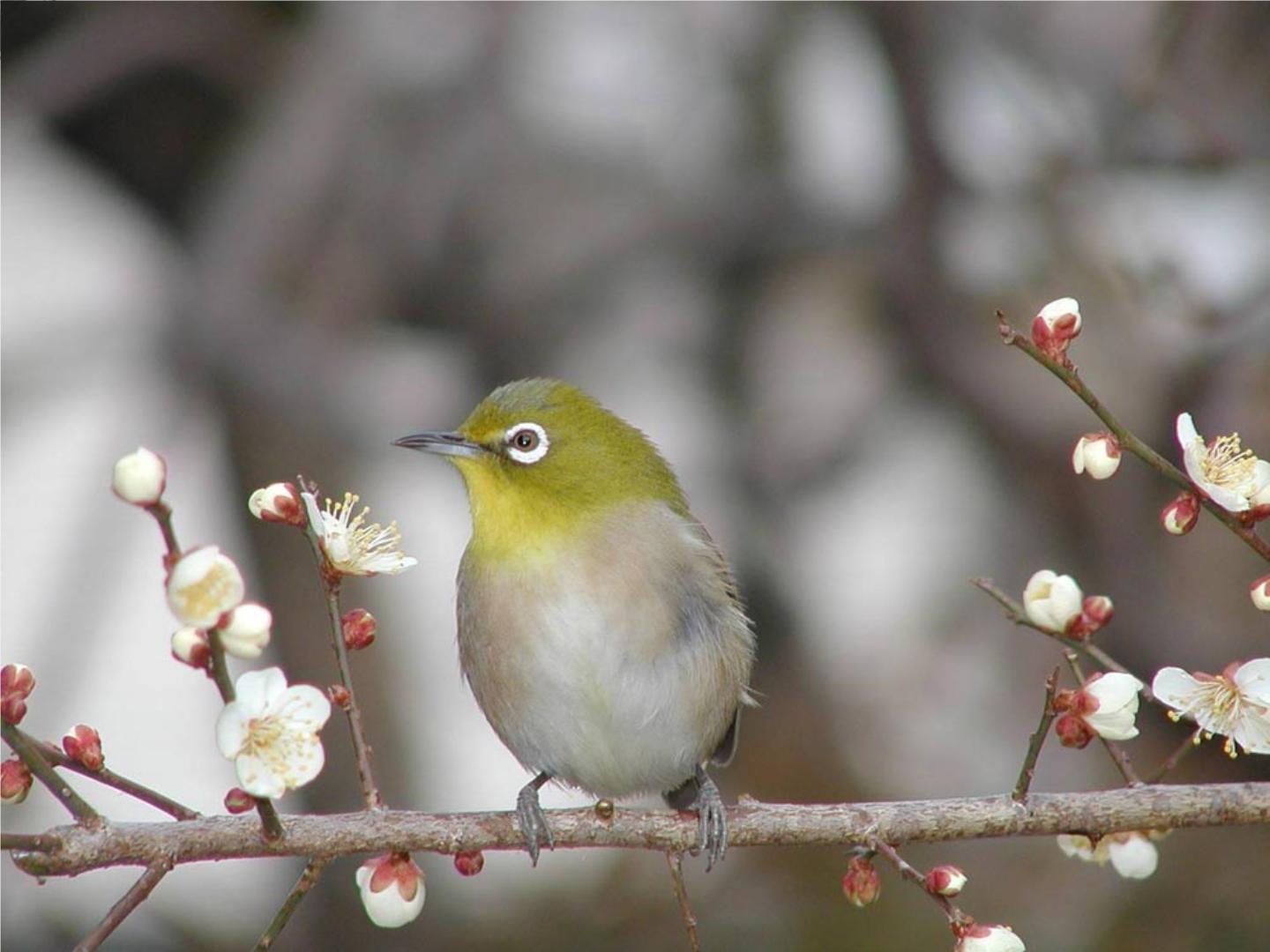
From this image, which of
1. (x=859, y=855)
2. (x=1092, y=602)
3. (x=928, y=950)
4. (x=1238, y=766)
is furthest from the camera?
(x=1238, y=766)

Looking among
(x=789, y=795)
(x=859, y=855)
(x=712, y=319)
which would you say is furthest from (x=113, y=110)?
(x=859, y=855)

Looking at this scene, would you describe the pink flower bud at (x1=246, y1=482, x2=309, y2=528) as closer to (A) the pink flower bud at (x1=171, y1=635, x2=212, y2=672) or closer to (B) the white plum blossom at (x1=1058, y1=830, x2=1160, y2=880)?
(A) the pink flower bud at (x1=171, y1=635, x2=212, y2=672)

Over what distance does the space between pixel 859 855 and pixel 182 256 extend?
5.73 meters

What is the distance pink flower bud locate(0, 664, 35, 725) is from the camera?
8.79ft

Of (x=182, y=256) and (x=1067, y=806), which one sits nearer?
(x=1067, y=806)

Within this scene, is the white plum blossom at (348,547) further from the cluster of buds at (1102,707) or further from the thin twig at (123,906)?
the cluster of buds at (1102,707)

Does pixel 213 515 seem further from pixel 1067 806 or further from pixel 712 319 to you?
pixel 1067 806

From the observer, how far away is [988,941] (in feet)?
9.37

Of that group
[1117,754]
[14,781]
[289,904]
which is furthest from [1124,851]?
[14,781]

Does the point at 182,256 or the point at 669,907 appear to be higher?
the point at 182,256

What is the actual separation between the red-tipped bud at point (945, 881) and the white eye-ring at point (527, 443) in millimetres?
1971

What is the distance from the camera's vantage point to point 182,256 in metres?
7.95

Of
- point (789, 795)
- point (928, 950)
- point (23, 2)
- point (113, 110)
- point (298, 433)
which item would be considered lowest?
point (789, 795)

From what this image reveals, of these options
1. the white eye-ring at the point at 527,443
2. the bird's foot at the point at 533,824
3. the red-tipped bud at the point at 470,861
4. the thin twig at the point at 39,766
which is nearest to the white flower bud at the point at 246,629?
the thin twig at the point at 39,766
